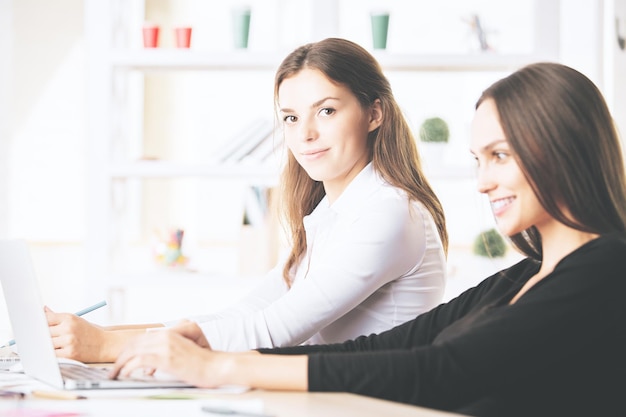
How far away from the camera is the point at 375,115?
2127 millimetres

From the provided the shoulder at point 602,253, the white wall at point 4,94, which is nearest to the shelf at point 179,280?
the white wall at point 4,94

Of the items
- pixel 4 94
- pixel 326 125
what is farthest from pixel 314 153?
pixel 4 94

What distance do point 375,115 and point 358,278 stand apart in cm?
48

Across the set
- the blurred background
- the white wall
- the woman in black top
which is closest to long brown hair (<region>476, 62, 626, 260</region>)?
the woman in black top

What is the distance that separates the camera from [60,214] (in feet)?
15.5

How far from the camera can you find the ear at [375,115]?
6.96ft

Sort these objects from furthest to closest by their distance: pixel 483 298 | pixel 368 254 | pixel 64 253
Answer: pixel 64 253 < pixel 368 254 < pixel 483 298

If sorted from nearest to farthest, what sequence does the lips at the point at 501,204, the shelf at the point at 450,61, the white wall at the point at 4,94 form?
the lips at the point at 501,204
the shelf at the point at 450,61
the white wall at the point at 4,94

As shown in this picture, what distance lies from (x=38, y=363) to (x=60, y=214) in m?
3.38

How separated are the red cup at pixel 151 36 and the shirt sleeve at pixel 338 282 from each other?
2010 mm

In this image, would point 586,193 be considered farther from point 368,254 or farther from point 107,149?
point 107,149

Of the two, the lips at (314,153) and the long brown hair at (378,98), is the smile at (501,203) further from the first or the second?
the lips at (314,153)

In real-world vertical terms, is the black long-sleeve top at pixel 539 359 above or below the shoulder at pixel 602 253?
below

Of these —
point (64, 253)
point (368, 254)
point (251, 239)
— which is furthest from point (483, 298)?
point (64, 253)
